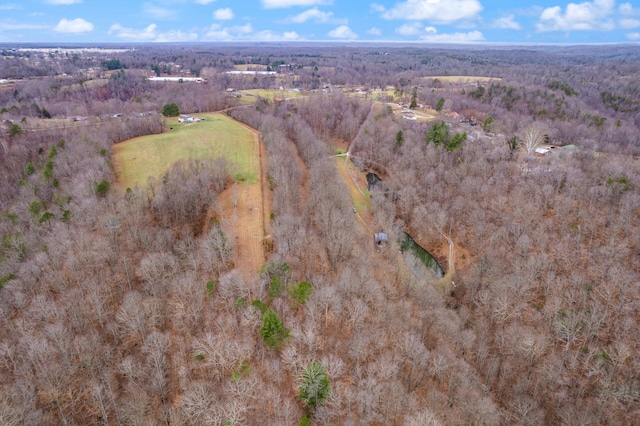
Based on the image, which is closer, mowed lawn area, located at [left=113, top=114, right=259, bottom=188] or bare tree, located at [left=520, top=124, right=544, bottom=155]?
mowed lawn area, located at [left=113, top=114, right=259, bottom=188]

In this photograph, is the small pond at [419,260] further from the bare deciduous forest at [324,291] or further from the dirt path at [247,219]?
the dirt path at [247,219]

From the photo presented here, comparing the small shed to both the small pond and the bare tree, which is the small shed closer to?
the small pond

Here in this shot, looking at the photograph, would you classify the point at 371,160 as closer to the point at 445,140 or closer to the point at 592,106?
the point at 445,140

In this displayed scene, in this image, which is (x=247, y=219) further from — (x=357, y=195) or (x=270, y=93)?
(x=270, y=93)

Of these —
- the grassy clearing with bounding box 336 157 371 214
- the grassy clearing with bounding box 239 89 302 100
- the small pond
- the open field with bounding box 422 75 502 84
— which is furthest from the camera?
the open field with bounding box 422 75 502 84

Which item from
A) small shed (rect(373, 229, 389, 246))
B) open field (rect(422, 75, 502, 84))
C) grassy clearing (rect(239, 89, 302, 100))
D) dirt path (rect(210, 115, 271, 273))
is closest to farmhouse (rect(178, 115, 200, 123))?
dirt path (rect(210, 115, 271, 273))

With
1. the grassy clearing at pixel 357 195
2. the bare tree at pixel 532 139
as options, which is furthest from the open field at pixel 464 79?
the grassy clearing at pixel 357 195

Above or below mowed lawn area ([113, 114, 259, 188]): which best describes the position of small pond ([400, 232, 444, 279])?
below

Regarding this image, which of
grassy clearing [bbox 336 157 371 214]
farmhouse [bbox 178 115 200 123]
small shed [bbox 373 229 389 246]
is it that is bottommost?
small shed [bbox 373 229 389 246]
